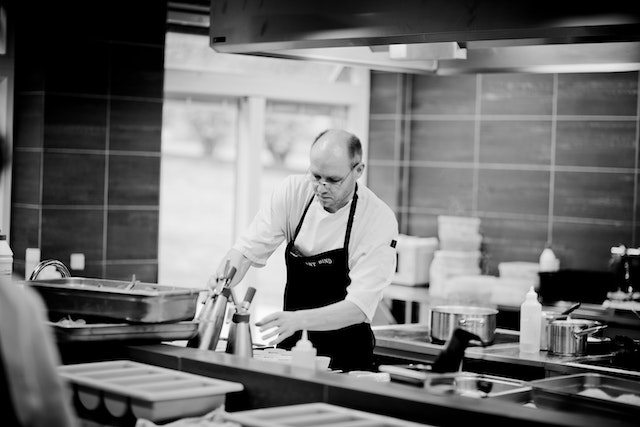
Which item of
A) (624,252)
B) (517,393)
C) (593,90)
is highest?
(593,90)

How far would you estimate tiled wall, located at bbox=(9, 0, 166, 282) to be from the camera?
6.50 meters

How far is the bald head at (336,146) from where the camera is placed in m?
4.07

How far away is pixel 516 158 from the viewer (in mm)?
7449

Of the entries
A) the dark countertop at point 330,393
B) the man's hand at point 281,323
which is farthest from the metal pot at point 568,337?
the dark countertop at point 330,393

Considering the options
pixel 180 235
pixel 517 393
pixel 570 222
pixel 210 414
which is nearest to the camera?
pixel 210 414

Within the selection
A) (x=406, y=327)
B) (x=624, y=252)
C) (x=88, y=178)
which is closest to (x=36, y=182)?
(x=88, y=178)

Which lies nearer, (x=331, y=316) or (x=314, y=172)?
(x=331, y=316)

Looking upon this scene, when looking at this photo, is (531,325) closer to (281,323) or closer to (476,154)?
(281,323)

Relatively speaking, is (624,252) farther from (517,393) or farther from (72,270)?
(72,270)

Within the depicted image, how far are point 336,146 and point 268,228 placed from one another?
1.83ft

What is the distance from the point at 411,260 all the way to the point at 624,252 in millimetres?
1737

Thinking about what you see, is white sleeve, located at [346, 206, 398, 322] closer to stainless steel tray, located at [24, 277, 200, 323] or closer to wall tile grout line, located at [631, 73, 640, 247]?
stainless steel tray, located at [24, 277, 200, 323]

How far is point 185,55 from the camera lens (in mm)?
7230

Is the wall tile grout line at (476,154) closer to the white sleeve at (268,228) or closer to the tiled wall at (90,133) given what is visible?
the tiled wall at (90,133)
